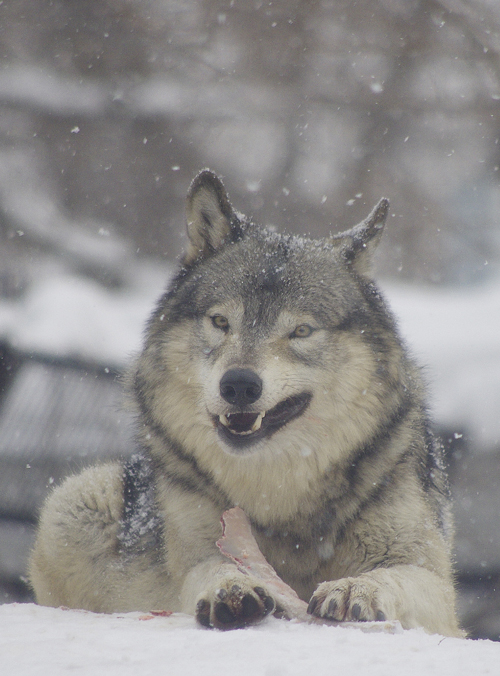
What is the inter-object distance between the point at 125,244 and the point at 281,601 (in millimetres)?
4510

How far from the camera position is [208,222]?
2875 mm

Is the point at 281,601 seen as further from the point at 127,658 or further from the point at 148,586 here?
the point at 148,586

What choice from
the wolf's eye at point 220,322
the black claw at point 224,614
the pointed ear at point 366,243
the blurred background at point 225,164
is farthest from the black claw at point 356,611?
the blurred background at point 225,164

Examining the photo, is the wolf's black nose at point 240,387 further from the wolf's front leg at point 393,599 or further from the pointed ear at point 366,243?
the pointed ear at point 366,243

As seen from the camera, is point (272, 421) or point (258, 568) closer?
point (258, 568)

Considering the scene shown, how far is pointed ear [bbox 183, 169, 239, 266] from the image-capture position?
282 centimetres

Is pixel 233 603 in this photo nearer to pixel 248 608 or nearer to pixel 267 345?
pixel 248 608

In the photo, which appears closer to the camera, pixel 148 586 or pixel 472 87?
pixel 148 586

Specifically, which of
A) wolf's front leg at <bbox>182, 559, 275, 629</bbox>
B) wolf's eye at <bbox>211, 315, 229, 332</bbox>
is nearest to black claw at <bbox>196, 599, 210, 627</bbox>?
wolf's front leg at <bbox>182, 559, 275, 629</bbox>

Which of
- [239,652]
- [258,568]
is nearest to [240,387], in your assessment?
[258,568]

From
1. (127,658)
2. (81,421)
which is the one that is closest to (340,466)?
(127,658)

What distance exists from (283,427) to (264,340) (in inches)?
13.6

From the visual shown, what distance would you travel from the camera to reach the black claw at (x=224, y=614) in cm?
166

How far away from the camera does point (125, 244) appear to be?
18.9ft
